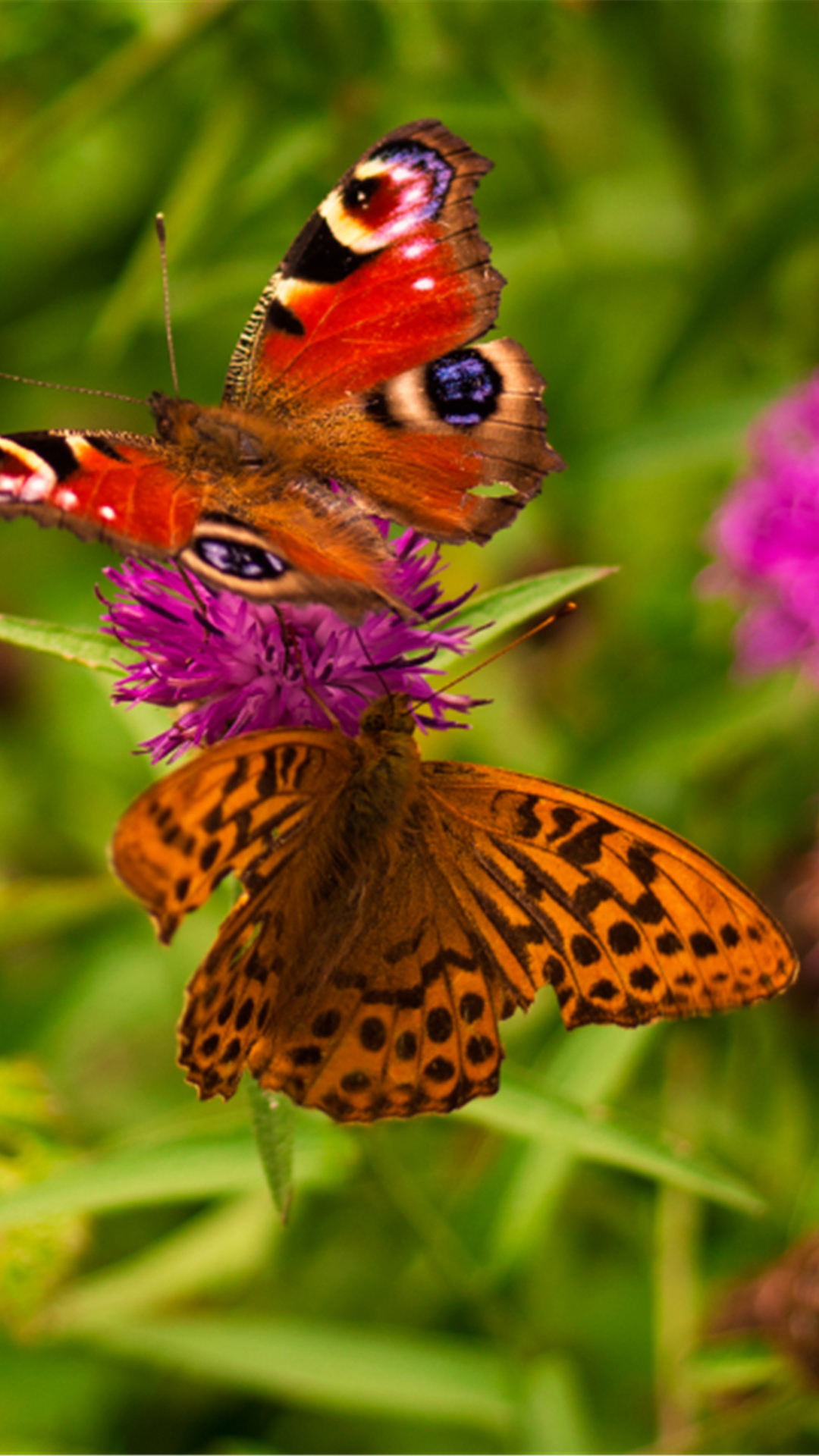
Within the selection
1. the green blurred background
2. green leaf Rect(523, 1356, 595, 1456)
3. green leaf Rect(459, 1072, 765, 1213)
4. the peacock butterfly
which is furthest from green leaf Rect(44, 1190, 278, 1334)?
the peacock butterfly

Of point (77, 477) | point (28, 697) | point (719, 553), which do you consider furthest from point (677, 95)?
point (28, 697)

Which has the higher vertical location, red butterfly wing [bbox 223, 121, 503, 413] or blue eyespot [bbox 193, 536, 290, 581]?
red butterfly wing [bbox 223, 121, 503, 413]

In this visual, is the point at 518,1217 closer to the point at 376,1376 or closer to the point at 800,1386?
the point at 376,1376

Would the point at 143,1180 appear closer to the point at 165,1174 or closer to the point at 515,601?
the point at 165,1174

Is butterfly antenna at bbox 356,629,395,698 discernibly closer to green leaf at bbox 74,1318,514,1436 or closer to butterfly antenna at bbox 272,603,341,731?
butterfly antenna at bbox 272,603,341,731

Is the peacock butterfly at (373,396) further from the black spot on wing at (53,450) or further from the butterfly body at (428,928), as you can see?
the butterfly body at (428,928)

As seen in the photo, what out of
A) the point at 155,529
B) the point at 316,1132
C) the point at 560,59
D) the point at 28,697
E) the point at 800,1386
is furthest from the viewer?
the point at 28,697
